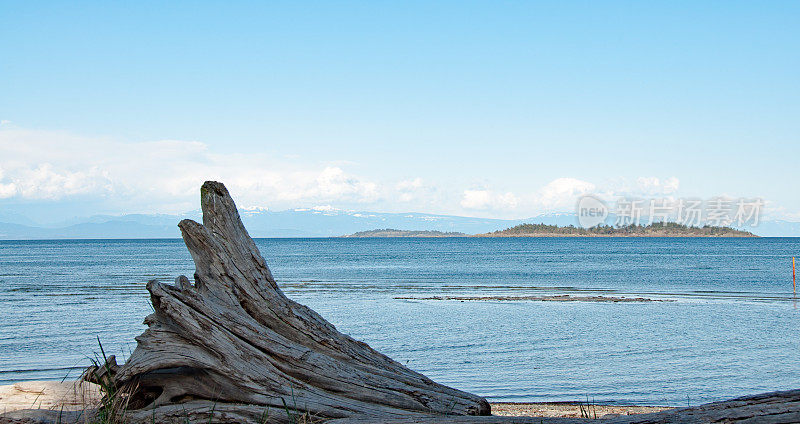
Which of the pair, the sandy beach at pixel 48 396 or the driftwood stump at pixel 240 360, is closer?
the driftwood stump at pixel 240 360

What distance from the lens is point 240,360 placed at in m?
5.84

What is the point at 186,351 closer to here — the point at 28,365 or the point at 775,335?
the point at 28,365

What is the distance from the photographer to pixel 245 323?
6191mm

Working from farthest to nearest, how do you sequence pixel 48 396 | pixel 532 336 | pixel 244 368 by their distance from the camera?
pixel 532 336, pixel 48 396, pixel 244 368

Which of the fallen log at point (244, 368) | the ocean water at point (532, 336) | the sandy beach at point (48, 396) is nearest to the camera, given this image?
the fallen log at point (244, 368)

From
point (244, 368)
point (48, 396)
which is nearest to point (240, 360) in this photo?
point (244, 368)

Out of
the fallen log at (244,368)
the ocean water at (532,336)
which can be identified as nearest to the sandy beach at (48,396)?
the fallen log at (244,368)

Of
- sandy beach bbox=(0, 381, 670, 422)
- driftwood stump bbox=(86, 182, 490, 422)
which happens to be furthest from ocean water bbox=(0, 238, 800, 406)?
driftwood stump bbox=(86, 182, 490, 422)

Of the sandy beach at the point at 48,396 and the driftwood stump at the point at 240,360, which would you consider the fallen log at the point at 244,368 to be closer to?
the driftwood stump at the point at 240,360

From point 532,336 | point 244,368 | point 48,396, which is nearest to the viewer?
point 244,368

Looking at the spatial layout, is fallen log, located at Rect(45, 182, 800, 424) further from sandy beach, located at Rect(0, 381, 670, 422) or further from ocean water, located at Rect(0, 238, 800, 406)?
ocean water, located at Rect(0, 238, 800, 406)

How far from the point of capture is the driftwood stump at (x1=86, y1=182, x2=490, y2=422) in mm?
5598

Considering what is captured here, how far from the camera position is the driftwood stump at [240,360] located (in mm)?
5598

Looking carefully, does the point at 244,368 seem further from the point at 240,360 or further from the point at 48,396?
the point at 48,396
